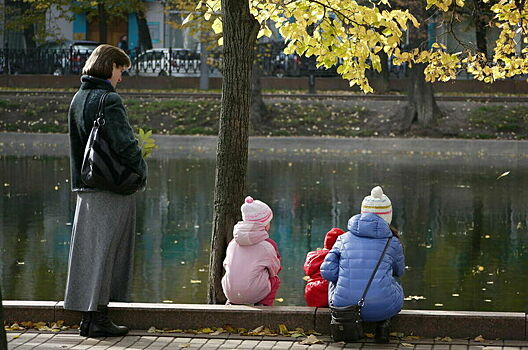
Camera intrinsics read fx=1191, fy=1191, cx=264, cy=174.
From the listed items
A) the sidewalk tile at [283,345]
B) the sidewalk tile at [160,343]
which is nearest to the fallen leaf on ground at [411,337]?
the sidewalk tile at [283,345]

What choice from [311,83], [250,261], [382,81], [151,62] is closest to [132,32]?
[151,62]

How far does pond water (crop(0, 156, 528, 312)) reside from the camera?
11930 millimetres

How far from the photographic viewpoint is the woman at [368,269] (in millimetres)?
7555

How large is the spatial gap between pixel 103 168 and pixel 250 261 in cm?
129

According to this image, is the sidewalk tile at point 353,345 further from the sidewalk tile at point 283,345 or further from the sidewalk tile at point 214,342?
the sidewalk tile at point 214,342

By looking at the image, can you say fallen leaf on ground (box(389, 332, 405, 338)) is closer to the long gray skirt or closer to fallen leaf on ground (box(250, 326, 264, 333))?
fallen leaf on ground (box(250, 326, 264, 333))

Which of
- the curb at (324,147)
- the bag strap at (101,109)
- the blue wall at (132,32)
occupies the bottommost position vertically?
the curb at (324,147)

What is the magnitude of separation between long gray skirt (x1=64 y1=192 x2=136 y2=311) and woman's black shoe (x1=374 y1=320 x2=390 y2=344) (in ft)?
5.96

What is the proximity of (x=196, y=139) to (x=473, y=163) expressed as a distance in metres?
7.86

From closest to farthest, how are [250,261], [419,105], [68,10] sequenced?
[250,261] < [419,105] < [68,10]

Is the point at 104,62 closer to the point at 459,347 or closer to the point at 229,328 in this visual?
the point at 229,328

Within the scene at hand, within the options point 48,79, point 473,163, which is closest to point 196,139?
point 473,163

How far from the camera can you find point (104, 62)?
7941 mm

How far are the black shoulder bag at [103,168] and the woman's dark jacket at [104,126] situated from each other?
0.03m
